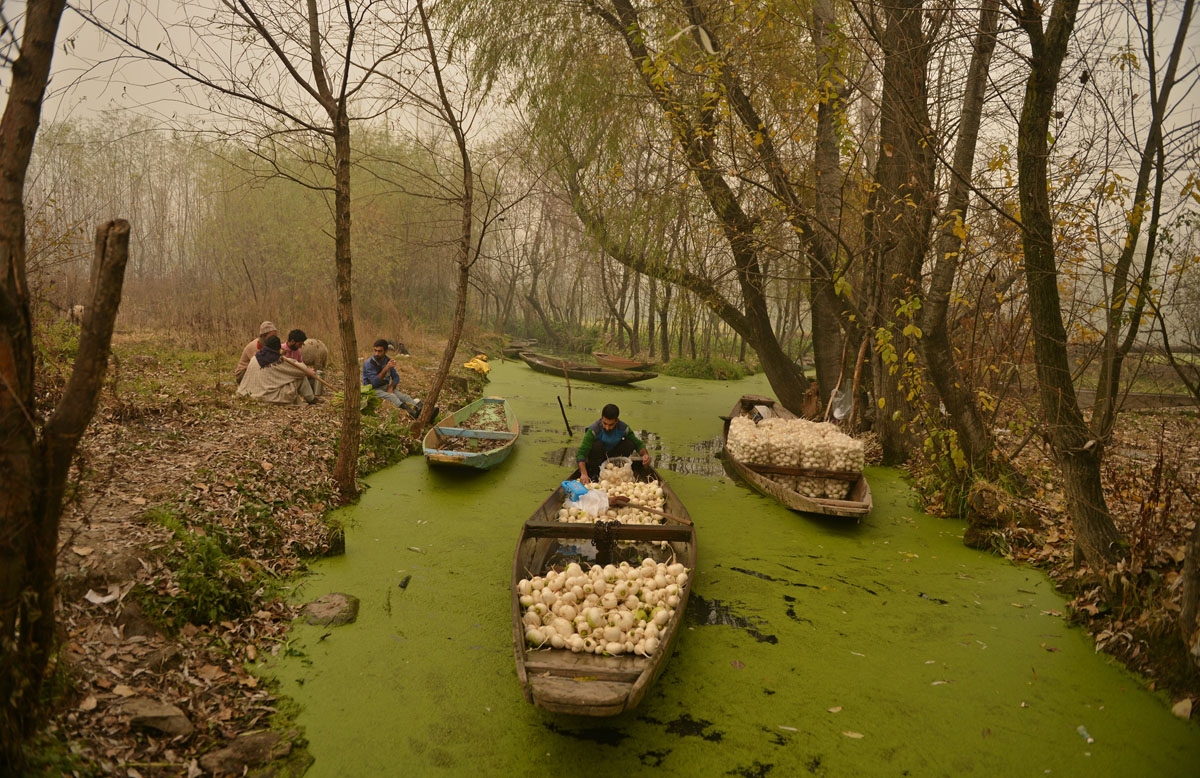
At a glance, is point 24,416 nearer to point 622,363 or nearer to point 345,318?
point 345,318

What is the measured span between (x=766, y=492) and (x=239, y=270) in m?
16.3

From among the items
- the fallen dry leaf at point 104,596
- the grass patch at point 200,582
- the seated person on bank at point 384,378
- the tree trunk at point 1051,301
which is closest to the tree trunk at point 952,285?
the tree trunk at point 1051,301

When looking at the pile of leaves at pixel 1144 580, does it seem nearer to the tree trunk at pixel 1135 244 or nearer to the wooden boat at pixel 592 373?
the tree trunk at pixel 1135 244

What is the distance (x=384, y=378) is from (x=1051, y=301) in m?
8.43

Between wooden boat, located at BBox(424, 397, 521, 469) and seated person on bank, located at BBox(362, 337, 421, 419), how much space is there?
0.82m

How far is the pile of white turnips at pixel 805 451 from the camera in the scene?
7.05m

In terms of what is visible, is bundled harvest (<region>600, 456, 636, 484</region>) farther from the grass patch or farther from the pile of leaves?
the pile of leaves

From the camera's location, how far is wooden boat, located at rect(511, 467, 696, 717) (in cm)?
302

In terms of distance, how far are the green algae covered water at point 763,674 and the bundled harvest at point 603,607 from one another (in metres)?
0.37

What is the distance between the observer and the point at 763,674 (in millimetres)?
4047

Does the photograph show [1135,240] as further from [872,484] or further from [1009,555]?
[872,484]

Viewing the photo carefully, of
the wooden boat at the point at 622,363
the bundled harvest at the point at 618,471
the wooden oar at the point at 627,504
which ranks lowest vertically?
the wooden oar at the point at 627,504

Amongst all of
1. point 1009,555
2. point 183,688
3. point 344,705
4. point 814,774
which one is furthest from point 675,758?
point 1009,555

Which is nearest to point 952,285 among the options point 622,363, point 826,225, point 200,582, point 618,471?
point 826,225
